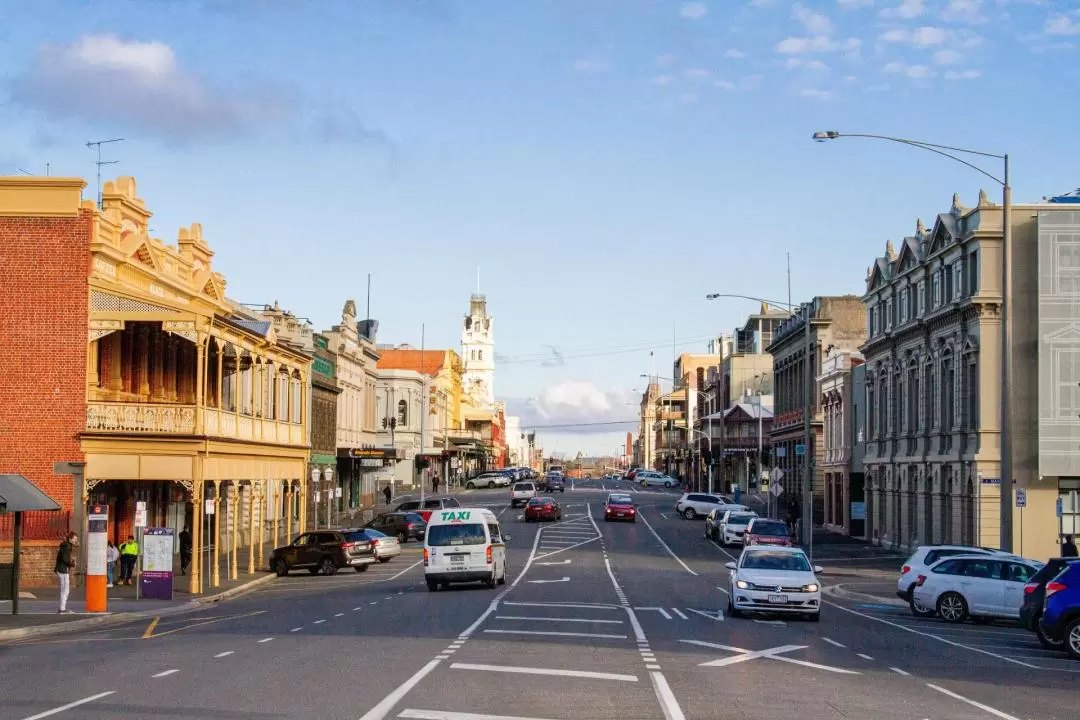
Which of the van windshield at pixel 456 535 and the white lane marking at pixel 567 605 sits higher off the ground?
the van windshield at pixel 456 535

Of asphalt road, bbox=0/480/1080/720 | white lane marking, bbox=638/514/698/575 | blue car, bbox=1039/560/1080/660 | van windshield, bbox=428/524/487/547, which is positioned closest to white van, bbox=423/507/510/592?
van windshield, bbox=428/524/487/547

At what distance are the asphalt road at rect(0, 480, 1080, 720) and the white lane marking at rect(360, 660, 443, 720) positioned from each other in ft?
0.19

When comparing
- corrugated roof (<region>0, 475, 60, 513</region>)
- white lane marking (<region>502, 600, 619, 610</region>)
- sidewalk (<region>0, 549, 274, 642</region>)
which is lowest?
sidewalk (<region>0, 549, 274, 642</region>)

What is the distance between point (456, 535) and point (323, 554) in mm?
11665

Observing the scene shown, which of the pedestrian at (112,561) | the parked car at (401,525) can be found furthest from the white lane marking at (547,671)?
the parked car at (401,525)

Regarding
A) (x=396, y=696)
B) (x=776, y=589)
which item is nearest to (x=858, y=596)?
(x=776, y=589)

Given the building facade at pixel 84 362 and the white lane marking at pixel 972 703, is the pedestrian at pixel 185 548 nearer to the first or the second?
the building facade at pixel 84 362

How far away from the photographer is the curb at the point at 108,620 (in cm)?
2556

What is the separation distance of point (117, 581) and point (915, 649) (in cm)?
2447

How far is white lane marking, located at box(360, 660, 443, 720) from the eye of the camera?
13.7 meters

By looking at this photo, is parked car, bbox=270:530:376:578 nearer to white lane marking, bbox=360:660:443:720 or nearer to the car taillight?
white lane marking, bbox=360:660:443:720

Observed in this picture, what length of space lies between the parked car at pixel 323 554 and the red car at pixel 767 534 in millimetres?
13723

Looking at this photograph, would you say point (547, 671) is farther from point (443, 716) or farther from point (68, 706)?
point (68, 706)

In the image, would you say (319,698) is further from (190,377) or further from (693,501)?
(693,501)
